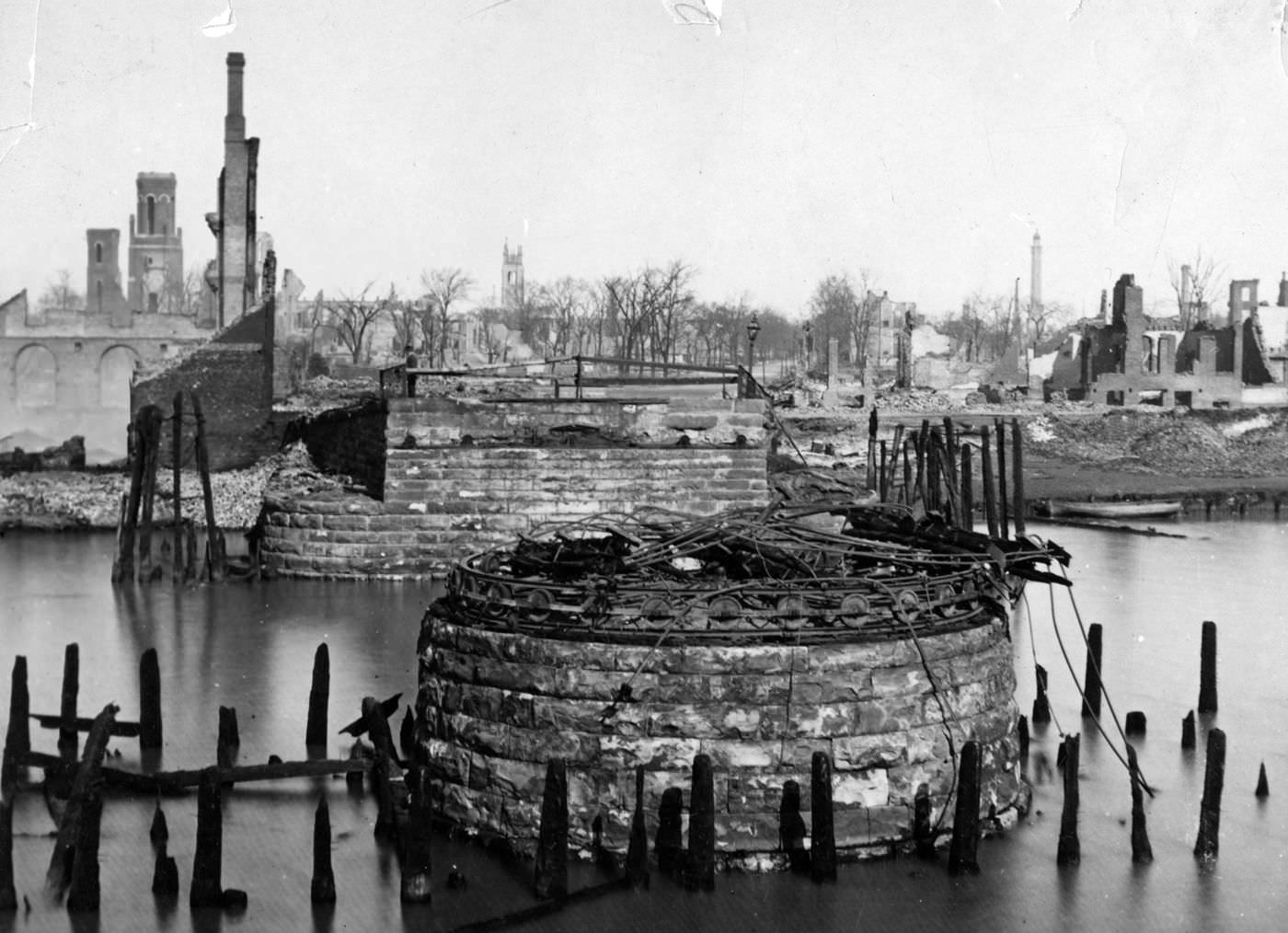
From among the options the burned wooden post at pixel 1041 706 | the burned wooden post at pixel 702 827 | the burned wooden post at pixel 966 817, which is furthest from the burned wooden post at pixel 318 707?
the burned wooden post at pixel 1041 706

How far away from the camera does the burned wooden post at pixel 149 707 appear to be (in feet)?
46.6

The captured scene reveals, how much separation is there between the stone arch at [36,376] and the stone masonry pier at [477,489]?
38259 millimetres

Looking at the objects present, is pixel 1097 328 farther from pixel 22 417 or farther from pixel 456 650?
pixel 456 650

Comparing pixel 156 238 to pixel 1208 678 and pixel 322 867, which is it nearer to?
pixel 1208 678

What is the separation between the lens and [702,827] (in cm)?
973

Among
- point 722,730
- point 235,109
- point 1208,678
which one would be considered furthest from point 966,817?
point 235,109

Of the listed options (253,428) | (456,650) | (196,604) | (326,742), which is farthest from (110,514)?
(456,650)

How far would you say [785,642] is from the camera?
10234mm

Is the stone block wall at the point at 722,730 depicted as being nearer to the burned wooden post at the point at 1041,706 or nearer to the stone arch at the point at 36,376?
the burned wooden post at the point at 1041,706

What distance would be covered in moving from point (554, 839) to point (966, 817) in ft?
8.26

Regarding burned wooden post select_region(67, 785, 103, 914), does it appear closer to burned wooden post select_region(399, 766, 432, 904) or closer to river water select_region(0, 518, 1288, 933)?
river water select_region(0, 518, 1288, 933)

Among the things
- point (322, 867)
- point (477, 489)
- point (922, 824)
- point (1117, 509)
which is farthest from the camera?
point (1117, 509)

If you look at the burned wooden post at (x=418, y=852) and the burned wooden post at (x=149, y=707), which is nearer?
the burned wooden post at (x=418, y=852)

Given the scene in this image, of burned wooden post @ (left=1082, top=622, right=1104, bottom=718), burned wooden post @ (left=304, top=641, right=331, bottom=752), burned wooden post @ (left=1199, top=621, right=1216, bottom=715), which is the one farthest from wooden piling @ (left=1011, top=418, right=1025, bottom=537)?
burned wooden post @ (left=304, top=641, right=331, bottom=752)
